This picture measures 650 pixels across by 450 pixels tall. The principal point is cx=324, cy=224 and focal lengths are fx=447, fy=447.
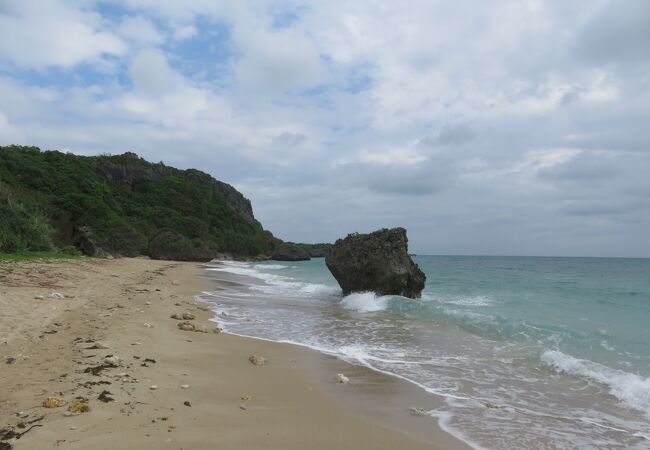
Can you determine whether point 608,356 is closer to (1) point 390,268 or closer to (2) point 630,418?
(2) point 630,418

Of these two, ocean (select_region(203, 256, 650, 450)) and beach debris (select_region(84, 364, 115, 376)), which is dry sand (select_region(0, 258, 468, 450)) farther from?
ocean (select_region(203, 256, 650, 450))

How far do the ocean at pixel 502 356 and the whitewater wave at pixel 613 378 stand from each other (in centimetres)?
2

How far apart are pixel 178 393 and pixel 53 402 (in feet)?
4.61

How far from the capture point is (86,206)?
46031 millimetres

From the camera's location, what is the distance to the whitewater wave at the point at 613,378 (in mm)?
6891

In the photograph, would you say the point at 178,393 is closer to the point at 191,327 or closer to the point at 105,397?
the point at 105,397

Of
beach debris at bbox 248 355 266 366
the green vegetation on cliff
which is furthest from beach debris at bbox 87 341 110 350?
the green vegetation on cliff

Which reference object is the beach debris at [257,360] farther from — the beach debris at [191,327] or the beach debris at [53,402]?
the beach debris at [53,402]

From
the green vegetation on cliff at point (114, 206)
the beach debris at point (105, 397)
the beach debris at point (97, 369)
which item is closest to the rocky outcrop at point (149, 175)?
the green vegetation on cliff at point (114, 206)

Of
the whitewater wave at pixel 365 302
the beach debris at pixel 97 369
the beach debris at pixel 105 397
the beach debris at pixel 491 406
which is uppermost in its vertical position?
the beach debris at pixel 97 369

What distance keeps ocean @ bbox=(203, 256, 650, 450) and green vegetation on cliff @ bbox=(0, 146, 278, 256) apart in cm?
1916

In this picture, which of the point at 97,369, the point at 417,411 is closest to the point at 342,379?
the point at 417,411

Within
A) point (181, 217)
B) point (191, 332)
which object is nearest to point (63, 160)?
point (181, 217)

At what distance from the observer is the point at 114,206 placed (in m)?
64.2
